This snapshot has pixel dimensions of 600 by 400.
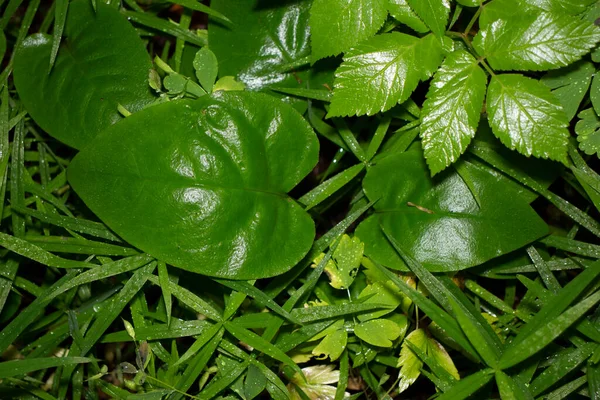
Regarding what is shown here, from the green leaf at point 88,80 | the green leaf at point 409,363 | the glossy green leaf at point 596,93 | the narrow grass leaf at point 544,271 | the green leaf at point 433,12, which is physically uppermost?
the green leaf at point 433,12

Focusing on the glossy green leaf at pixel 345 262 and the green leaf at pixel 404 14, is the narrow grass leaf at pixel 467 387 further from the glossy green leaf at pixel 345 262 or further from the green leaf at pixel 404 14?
the green leaf at pixel 404 14

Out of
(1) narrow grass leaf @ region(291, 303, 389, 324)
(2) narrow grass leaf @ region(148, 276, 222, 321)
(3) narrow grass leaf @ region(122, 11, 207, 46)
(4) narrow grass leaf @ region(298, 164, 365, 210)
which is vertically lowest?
(2) narrow grass leaf @ region(148, 276, 222, 321)

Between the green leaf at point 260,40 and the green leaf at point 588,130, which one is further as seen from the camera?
the green leaf at point 260,40

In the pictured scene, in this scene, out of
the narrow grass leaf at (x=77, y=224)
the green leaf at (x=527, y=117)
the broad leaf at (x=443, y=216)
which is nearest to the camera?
the green leaf at (x=527, y=117)

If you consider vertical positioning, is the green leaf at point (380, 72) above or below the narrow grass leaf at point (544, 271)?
above

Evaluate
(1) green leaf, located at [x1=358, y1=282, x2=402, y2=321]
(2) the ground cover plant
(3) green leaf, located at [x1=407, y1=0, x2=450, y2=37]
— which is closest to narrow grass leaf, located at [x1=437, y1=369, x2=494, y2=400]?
(2) the ground cover plant

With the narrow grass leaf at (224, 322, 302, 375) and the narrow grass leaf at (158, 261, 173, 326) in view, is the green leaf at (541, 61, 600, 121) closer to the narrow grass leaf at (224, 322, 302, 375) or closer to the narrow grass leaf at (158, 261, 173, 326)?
the narrow grass leaf at (224, 322, 302, 375)

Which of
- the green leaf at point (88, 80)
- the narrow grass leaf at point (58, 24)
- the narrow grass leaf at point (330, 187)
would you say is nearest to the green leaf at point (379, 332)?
the narrow grass leaf at point (330, 187)

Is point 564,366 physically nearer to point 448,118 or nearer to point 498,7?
point 448,118
